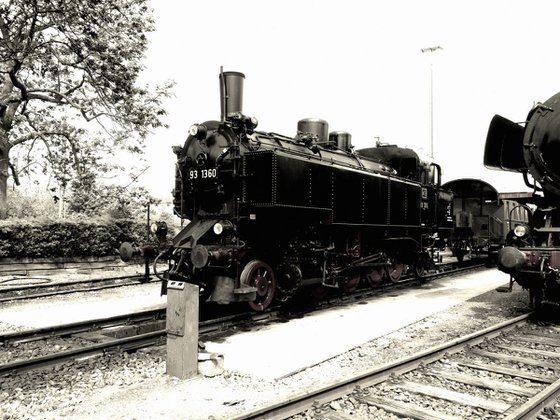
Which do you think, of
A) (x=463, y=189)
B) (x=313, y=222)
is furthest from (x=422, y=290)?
(x=463, y=189)

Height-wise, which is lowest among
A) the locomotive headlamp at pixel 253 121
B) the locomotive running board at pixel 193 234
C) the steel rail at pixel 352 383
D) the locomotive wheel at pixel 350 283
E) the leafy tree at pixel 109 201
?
the steel rail at pixel 352 383

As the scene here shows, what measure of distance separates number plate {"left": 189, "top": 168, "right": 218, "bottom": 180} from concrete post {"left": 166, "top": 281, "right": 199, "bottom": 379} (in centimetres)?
261

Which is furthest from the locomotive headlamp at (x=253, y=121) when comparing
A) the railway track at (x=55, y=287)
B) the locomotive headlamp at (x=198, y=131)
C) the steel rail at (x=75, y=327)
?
the railway track at (x=55, y=287)

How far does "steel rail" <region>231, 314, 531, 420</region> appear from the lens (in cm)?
357

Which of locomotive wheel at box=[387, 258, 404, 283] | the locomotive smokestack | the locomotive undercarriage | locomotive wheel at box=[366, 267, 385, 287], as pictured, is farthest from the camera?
locomotive wheel at box=[387, 258, 404, 283]

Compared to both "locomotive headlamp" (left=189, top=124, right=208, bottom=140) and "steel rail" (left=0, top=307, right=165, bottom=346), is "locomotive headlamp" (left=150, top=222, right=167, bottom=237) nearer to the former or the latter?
"steel rail" (left=0, top=307, right=165, bottom=346)

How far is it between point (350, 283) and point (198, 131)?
4.30 metres

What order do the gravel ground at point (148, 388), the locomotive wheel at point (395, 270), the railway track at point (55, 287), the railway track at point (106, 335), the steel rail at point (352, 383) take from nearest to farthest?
1. the steel rail at point (352, 383)
2. the gravel ground at point (148, 388)
3. the railway track at point (106, 335)
4. the railway track at point (55, 287)
5. the locomotive wheel at point (395, 270)

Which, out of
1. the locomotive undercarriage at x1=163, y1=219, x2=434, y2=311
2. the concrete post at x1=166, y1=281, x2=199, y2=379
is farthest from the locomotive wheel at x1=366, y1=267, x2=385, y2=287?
the concrete post at x1=166, y1=281, x2=199, y2=379

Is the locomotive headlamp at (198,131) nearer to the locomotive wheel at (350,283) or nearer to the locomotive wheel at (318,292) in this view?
the locomotive wheel at (318,292)

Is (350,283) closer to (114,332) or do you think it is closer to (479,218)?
(114,332)

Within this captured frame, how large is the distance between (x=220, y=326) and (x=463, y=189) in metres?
13.8

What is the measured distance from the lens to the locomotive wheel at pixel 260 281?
6797 mm

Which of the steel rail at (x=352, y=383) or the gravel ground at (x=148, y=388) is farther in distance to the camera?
the gravel ground at (x=148, y=388)
